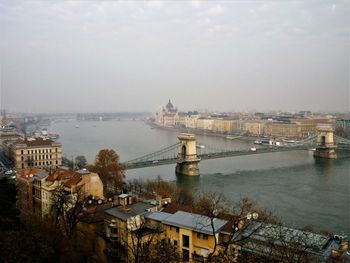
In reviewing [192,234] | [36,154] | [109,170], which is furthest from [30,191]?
[36,154]

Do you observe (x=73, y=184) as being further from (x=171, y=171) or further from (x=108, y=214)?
(x=171, y=171)

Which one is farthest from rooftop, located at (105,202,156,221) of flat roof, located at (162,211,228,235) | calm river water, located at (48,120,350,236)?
calm river water, located at (48,120,350,236)

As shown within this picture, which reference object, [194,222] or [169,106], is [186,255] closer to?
[194,222]

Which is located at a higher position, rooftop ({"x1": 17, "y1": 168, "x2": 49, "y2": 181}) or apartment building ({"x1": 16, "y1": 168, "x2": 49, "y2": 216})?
rooftop ({"x1": 17, "y1": 168, "x2": 49, "y2": 181})

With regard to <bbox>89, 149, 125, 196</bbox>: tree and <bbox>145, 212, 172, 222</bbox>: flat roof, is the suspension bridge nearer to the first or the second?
<bbox>89, 149, 125, 196</bbox>: tree

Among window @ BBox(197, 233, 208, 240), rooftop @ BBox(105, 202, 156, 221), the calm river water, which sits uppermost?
rooftop @ BBox(105, 202, 156, 221)

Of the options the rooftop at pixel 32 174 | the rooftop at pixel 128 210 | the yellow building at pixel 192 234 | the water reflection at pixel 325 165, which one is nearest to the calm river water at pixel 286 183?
the water reflection at pixel 325 165

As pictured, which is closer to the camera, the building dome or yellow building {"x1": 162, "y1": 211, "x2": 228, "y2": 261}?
yellow building {"x1": 162, "y1": 211, "x2": 228, "y2": 261}
